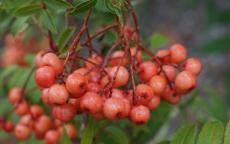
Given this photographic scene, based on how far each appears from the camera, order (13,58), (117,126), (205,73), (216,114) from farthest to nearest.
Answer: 1. (205,73)
2. (13,58)
3. (216,114)
4. (117,126)

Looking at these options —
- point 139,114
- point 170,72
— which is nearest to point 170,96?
point 170,72

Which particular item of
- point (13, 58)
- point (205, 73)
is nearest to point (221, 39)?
point (13, 58)

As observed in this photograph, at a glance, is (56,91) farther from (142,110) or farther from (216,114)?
(216,114)

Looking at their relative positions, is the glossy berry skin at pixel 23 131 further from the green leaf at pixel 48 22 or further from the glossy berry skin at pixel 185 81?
the glossy berry skin at pixel 185 81

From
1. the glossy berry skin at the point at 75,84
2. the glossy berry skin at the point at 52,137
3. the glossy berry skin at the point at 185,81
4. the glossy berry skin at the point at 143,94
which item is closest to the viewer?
the glossy berry skin at the point at 75,84

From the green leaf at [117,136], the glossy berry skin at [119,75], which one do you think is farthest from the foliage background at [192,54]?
the glossy berry skin at [119,75]
